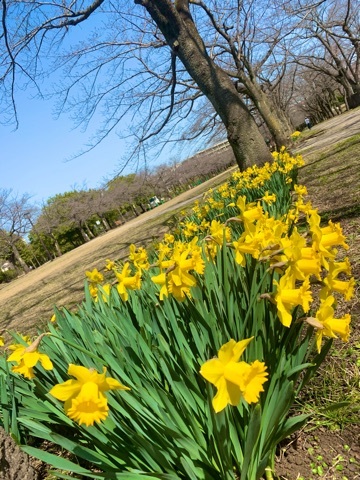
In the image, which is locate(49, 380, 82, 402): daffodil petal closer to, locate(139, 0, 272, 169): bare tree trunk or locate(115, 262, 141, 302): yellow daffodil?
locate(115, 262, 141, 302): yellow daffodil

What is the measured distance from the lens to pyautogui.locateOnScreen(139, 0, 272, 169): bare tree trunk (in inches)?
231

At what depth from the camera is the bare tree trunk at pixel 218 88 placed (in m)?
5.86

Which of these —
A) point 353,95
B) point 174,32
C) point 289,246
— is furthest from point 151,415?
point 353,95

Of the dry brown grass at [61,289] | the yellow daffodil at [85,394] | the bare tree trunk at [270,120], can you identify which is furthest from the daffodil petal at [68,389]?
the bare tree trunk at [270,120]

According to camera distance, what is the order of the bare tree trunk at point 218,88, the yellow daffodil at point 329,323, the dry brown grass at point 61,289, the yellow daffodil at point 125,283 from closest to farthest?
the yellow daffodil at point 329,323 < the yellow daffodil at point 125,283 < the bare tree trunk at point 218,88 < the dry brown grass at point 61,289

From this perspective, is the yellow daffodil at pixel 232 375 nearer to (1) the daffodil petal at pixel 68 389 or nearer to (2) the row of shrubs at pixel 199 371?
(2) the row of shrubs at pixel 199 371

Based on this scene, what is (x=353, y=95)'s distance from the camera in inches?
1025

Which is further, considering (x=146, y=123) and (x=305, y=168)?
(x=146, y=123)

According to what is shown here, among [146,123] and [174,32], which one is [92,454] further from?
[146,123]

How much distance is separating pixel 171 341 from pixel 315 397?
0.61m

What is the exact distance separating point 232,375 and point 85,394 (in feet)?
0.97

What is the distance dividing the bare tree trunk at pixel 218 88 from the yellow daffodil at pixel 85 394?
5.58 m

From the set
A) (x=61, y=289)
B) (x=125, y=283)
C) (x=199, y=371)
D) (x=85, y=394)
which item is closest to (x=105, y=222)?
(x=61, y=289)

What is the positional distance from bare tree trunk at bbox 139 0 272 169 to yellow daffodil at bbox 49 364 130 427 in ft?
18.3
